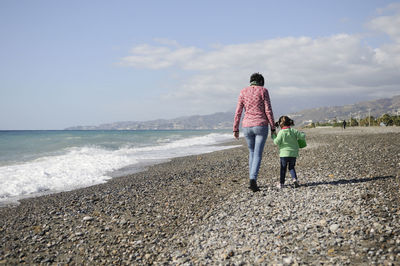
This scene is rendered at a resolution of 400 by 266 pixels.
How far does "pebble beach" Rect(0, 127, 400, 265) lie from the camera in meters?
4.21

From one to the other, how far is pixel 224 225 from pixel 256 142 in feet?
7.67

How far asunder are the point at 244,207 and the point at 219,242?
1612 millimetres

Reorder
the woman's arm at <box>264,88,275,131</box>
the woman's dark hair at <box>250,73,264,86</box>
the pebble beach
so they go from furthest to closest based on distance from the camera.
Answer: the woman's dark hair at <box>250,73,264,86</box>
the woman's arm at <box>264,88,275,131</box>
the pebble beach

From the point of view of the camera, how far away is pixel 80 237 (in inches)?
220

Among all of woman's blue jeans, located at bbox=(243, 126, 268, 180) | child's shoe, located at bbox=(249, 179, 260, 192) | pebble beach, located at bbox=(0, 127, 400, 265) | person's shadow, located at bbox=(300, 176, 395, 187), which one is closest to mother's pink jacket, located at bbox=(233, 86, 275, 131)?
woman's blue jeans, located at bbox=(243, 126, 268, 180)

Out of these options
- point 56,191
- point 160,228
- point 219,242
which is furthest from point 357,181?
point 56,191

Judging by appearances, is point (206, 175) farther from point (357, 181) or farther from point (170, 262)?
point (170, 262)

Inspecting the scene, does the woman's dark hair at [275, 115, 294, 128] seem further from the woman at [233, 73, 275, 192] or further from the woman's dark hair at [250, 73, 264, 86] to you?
the woman's dark hair at [250, 73, 264, 86]

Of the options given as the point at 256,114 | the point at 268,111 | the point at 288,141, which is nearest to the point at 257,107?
the point at 256,114

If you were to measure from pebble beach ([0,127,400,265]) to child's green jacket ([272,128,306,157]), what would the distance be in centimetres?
94

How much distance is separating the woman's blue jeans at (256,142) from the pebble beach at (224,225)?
768mm

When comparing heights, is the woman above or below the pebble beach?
above

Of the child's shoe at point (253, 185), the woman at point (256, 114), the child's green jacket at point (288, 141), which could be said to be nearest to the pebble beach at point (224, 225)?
the child's shoe at point (253, 185)

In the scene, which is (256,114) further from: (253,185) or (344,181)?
(344,181)
